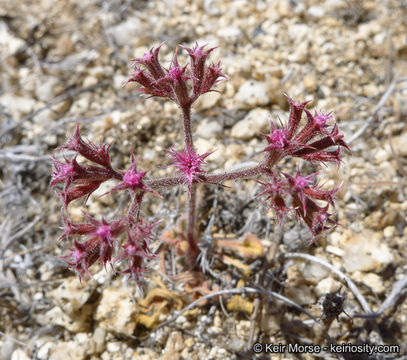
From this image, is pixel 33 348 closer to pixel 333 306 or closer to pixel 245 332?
pixel 245 332

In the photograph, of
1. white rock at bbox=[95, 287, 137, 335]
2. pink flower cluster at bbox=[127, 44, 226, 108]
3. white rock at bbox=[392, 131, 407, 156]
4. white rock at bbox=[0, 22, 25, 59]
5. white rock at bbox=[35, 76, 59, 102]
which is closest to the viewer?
pink flower cluster at bbox=[127, 44, 226, 108]

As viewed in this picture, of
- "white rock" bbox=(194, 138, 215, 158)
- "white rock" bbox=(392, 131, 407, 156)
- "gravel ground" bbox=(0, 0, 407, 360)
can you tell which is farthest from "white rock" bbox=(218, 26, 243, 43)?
"white rock" bbox=(392, 131, 407, 156)

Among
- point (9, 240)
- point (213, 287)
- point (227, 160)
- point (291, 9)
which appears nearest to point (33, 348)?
point (9, 240)

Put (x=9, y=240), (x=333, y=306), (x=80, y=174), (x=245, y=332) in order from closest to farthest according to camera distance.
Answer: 1. (x=80, y=174)
2. (x=333, y=306)
3. (x=245, y=332)
4. (x=9, y=240)

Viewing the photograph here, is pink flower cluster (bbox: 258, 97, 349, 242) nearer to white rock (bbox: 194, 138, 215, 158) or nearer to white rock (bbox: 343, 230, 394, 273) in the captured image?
white rock (bbox: 343, 230, 394, 273)

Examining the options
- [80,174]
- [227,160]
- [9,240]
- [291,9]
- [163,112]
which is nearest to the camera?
[80,174]

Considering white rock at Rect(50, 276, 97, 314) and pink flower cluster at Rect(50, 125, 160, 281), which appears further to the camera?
white rock at Rect(50, 276, 97, 314)
